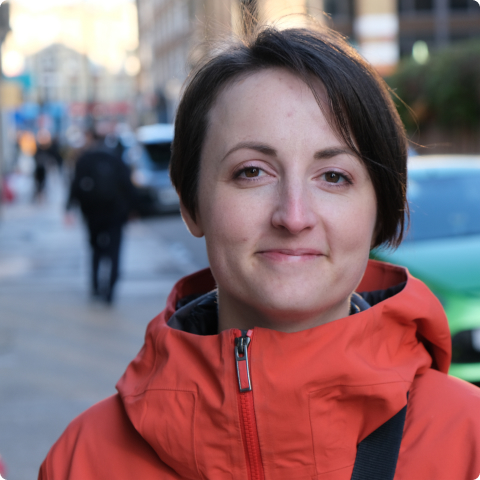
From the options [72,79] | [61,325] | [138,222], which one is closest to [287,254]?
[61,325]

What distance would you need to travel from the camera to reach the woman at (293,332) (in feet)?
4.35

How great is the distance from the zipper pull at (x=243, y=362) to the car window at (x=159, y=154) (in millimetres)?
15329

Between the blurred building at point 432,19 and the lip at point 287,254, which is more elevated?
the blurred building at point 432,19

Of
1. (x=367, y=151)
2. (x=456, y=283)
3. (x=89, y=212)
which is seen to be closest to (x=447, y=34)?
(x=89, y=212)

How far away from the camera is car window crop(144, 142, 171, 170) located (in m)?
16.6

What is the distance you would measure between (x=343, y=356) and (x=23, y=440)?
3613 millimetres

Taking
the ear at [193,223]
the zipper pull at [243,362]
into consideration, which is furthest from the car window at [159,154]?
the zipper pull at [243,362]

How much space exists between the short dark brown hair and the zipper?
471 mm

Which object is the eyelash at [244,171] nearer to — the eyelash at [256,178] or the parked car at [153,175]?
the eyelash at [256,178]

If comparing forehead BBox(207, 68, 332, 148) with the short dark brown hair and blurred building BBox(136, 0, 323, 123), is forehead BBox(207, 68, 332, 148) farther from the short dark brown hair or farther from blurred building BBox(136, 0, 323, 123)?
blurred building BBox(136, 0, 323, 123)

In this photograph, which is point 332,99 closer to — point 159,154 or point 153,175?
point 153,175

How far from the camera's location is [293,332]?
4.64 feet

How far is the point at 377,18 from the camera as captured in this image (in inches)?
1270

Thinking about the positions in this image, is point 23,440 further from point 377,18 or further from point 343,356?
point 377,18
